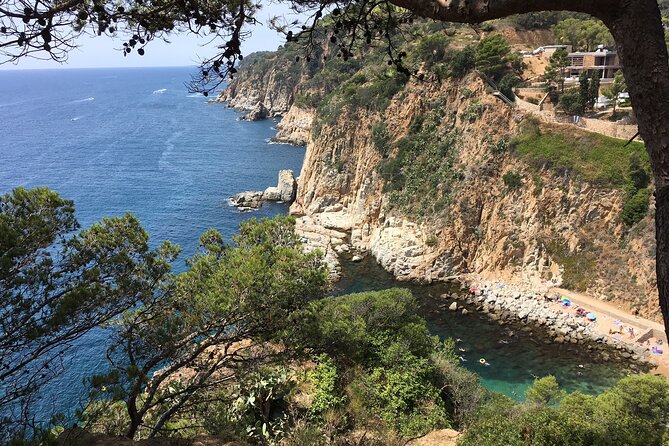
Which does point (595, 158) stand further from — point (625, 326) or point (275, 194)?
point (275, 194)

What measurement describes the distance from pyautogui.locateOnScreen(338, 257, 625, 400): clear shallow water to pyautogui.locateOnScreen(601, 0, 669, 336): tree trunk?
20.1 metres

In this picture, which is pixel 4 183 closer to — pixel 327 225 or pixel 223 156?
pixel 223 156

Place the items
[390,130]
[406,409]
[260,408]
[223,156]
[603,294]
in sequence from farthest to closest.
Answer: [223,156]
[390,130]
[603,294]
[406,409]
[260,408]

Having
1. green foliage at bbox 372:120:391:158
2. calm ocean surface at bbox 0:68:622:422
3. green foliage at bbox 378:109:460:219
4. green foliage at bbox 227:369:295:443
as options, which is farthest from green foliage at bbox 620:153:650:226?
green foliage at bbox 227:369:295:443

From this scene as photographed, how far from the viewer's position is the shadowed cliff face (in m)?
27.8

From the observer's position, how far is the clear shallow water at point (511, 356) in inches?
832

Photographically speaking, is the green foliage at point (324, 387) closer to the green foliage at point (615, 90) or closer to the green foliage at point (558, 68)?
the green foliage at point (615, 90)

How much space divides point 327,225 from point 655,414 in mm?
29155

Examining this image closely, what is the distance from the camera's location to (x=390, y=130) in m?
40.4

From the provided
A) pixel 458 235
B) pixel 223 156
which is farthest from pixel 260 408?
pixel 223 156

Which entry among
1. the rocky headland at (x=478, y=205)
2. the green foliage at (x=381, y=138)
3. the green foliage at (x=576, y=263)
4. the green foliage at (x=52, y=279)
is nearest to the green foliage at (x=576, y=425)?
the green foliage at (x=52, y=279)

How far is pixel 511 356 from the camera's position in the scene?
23156mm

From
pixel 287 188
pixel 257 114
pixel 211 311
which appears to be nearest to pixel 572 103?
pixel 287 188

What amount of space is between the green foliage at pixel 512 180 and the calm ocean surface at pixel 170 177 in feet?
32.0
